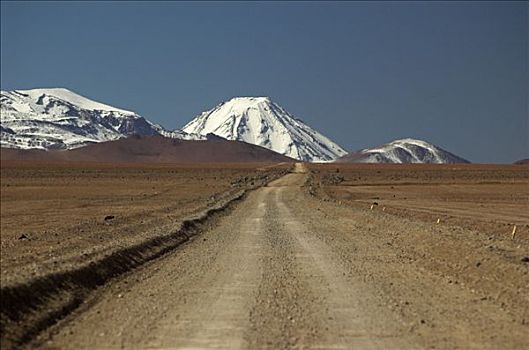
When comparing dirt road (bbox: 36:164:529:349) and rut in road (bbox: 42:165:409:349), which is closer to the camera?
rut in road (bbox: 42:165:409:349)

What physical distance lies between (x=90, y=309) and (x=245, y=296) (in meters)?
2.95

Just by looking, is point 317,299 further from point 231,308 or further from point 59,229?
point 59,229

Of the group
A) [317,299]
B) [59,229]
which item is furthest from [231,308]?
[59,229]

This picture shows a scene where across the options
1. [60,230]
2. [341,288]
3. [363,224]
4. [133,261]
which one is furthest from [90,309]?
[363,224]

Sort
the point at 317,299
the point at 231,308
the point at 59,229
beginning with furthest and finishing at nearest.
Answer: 1. the point at 59,229
2. the point at 317,299
3. the point at 231,308

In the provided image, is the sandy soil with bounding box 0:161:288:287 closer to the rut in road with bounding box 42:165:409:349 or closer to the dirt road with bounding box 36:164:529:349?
the dirt road with bounding box 36:164:529:349

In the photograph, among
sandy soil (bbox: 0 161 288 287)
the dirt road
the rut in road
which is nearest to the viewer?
the rut in road

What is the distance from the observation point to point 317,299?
1357cm

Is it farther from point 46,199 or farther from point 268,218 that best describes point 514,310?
point 46,199

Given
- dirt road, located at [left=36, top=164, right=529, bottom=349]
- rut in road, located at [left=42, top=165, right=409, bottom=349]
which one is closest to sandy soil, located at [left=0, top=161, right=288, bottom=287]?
dirt road, located at [left=36, top=164, right=529, bottom=349]

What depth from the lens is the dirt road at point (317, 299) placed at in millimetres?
10391

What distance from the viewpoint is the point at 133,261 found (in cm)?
A: 1891

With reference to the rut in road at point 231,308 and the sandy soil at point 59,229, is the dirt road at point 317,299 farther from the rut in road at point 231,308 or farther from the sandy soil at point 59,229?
the sandy soil at point 59,229

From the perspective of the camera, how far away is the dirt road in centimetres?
1039
